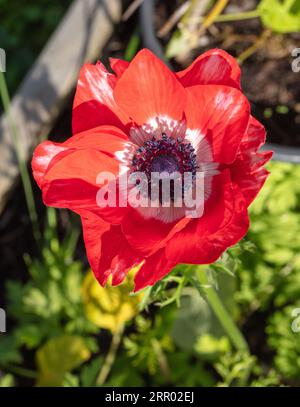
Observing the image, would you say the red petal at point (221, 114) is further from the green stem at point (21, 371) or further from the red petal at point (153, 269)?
the green stem at point (21, 371)

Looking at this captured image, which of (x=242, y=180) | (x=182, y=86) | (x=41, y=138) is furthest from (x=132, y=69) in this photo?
(x=41, y=138)

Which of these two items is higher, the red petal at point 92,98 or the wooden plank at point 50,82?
the red petal at point 92,98

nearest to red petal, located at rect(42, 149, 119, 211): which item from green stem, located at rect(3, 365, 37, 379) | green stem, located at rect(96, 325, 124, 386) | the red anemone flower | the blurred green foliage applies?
the red anemone flower

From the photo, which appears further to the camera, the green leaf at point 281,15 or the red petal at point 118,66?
the green leaf at point 281,15

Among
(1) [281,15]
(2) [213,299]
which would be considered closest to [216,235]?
(2) [213,299]

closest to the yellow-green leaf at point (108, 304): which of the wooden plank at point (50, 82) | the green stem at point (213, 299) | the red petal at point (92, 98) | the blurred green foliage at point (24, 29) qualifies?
the green stem at point (213, 299)

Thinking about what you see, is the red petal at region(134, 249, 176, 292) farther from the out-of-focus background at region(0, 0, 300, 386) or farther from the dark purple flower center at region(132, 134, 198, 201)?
the out-of-focus background at region(0, 0, 300, 386)

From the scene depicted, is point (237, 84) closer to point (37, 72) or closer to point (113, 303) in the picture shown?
point (113, 303)
